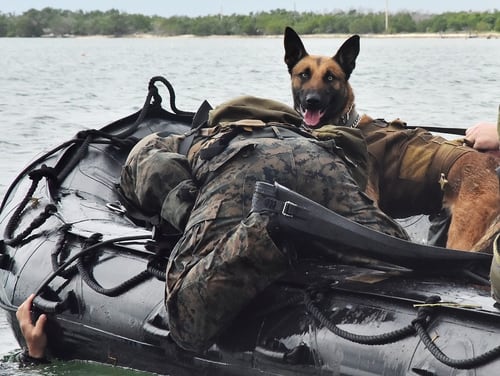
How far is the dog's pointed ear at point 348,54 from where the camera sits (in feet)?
20.6

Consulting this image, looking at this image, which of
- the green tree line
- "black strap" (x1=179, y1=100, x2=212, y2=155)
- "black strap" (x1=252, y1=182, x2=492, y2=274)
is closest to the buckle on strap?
"black strap" (x1=252, y1=182, x2=492, y2=274)

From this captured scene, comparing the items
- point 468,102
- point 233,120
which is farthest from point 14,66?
point 233,120

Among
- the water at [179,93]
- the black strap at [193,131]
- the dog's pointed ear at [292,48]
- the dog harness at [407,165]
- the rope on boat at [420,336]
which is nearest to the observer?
the rope on boat at [420,336]

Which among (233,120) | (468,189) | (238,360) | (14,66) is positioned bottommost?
(14,66)

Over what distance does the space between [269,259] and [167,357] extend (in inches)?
31.9

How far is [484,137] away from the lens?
565 centimetres

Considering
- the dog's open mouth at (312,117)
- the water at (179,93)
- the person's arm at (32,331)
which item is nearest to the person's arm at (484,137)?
the dog's open mouth at (312,117)

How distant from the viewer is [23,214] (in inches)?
245

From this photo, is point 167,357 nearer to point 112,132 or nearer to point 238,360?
point 238,360

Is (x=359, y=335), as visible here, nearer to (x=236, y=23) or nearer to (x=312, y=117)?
(x=312, y=117)

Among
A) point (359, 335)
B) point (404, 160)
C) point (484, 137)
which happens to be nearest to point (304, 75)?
point (404, 160)

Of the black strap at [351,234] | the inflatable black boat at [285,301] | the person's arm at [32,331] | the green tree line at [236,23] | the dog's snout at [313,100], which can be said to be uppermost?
the dog's snout at [313,100]

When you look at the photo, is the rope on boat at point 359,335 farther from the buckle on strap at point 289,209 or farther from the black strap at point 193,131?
the black strap at point 193,131

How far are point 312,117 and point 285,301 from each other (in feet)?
6.04
